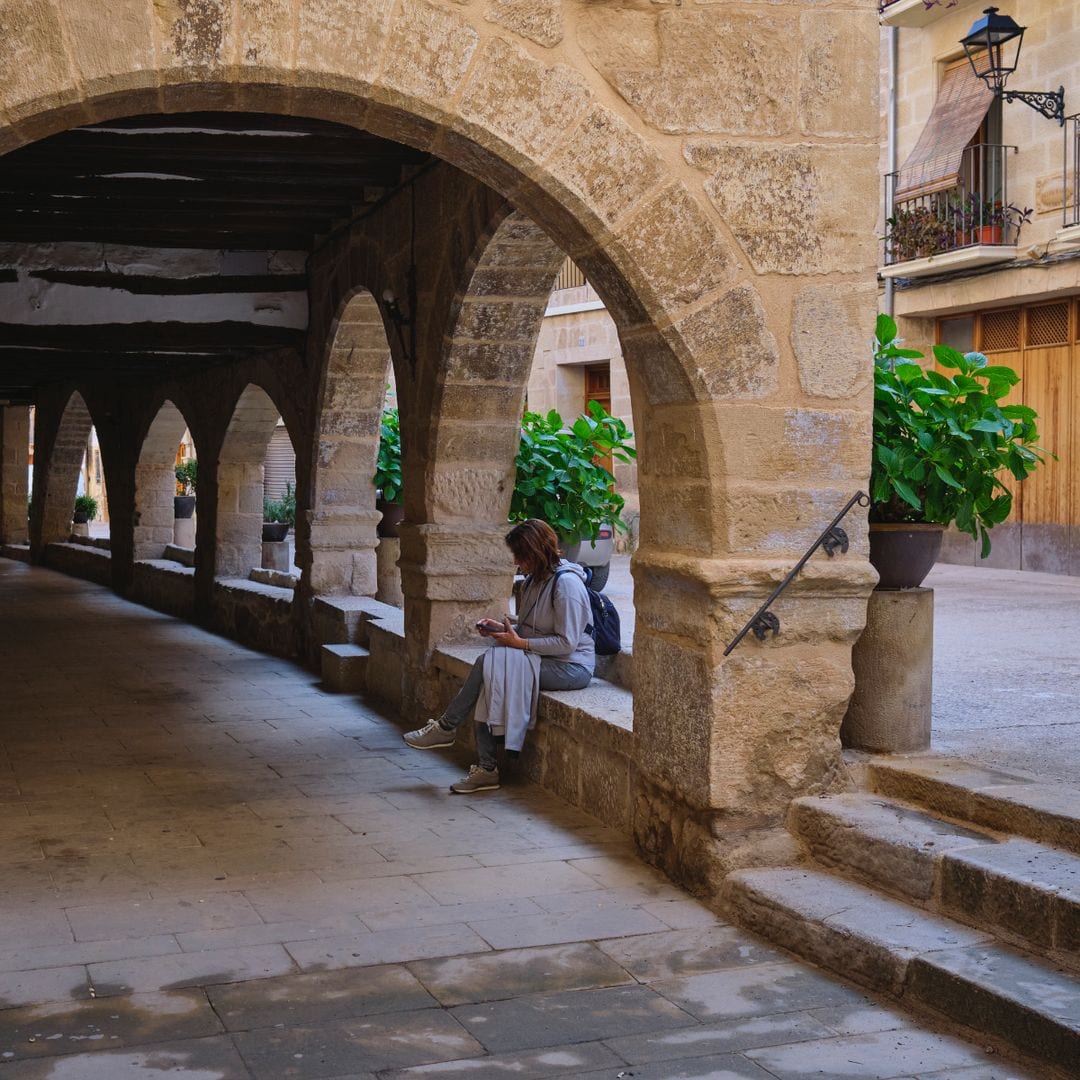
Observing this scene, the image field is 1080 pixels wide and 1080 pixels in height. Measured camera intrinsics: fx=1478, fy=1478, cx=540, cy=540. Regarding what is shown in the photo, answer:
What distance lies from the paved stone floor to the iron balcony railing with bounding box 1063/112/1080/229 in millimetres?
8216

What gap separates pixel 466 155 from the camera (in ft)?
12.6

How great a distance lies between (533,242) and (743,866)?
2794mm

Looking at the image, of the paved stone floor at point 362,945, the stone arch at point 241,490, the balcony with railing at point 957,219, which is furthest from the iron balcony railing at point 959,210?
the paved stone floor at point 362,945

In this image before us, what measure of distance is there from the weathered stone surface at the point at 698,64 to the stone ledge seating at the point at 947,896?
181 cm

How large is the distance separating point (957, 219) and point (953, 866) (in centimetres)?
1058

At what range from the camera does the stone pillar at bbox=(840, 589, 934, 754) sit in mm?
4207

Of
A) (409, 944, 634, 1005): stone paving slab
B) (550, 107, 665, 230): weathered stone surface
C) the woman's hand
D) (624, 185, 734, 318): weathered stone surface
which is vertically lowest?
(409, 944, 634, 1005): stone paving slab

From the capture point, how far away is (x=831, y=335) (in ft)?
13.2

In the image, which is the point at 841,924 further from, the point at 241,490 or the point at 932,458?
the point at 241,490

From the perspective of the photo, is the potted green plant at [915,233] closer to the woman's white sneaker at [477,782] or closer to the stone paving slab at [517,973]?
the woman's white sneaker at [477,782]

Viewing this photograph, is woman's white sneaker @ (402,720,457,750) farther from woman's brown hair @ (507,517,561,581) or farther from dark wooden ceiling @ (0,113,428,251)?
dark wooden ceiling @ (0,113,428,251)

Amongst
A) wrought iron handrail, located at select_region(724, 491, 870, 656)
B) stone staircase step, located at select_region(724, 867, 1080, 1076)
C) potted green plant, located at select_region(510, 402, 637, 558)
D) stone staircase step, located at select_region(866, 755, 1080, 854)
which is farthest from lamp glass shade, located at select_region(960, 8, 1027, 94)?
stone staircase step, located at select_region(724, 867, 1080, 1076)

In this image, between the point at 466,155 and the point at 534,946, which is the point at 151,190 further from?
the point at 534,946

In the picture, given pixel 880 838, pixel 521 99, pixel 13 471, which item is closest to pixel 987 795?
pixel 880 838
